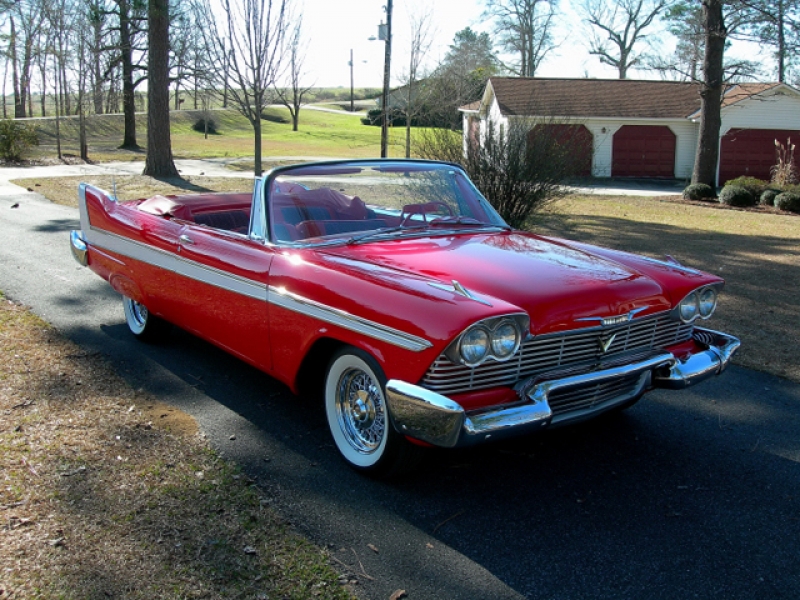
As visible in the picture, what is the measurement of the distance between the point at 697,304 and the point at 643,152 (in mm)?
29370

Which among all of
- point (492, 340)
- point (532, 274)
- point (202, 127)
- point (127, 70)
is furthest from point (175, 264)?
point (202, 127)

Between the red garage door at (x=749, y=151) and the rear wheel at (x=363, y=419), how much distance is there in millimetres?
29872

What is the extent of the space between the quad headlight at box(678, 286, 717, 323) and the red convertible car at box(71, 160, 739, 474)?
0.01 m

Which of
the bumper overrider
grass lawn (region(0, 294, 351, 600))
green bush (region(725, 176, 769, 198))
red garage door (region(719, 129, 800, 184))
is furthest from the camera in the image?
red garage door (region(719, 129, 800, 184))

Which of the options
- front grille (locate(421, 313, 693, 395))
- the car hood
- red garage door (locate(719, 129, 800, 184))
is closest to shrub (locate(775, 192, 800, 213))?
red garage door (locate(719, 129, 800, 184))

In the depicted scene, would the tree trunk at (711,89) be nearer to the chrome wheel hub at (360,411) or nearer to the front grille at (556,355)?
the front grille at (556,355)

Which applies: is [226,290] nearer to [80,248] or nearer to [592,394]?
[592,394]

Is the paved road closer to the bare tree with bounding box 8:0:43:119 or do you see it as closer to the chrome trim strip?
the chrome trim strip

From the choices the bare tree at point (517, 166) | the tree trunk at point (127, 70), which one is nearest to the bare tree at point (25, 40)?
the tree trunk at point (127, 70)

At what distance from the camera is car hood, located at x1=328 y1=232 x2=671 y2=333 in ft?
10.7

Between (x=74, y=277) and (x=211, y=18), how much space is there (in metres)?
8.86

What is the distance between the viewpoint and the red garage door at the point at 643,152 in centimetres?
3094

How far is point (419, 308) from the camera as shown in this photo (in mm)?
3045

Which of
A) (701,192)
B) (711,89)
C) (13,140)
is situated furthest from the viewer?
(13,140)
